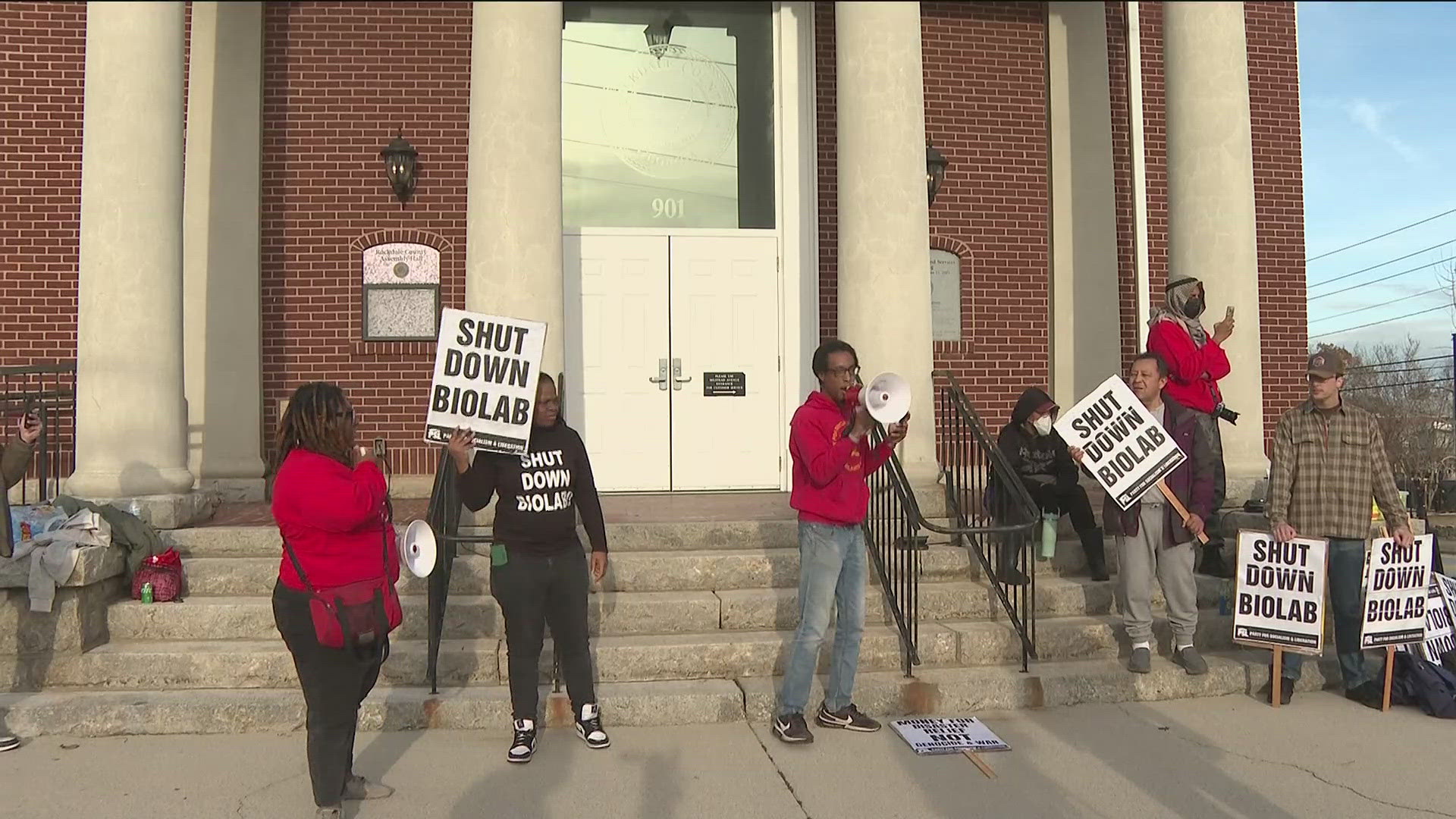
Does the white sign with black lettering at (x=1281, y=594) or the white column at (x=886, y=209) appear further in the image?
the white column at (x=886, y=209)

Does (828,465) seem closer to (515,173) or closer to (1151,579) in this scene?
(1151,579)

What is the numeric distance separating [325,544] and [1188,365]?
4.84m

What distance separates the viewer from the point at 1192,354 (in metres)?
6.12

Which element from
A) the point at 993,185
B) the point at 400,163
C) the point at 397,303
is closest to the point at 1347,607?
the point at 993,185

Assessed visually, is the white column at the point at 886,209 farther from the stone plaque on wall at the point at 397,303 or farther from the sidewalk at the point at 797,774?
the stone plaque on wall at the point at 397,303

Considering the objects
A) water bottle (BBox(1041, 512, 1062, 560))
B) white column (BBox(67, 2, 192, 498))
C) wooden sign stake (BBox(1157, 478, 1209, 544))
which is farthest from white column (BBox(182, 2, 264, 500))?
wooden sign stake (BBox(1157, 478, 1209, 544))

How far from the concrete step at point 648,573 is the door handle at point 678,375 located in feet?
8.70

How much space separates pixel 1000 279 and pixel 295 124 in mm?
6522

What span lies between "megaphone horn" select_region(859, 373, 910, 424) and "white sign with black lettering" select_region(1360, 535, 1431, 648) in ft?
10.0

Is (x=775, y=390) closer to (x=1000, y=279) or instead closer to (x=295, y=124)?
(x=1000, y=279)

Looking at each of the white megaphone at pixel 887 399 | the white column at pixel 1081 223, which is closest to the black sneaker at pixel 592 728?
the white megaphone at pixel 887 399

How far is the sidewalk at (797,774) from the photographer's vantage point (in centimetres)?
409

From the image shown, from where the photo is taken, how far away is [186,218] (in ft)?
29.4

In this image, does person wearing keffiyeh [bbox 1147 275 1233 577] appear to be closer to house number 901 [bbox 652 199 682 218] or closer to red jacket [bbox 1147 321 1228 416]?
red jacket [bbox 1147 321 1228 416]
